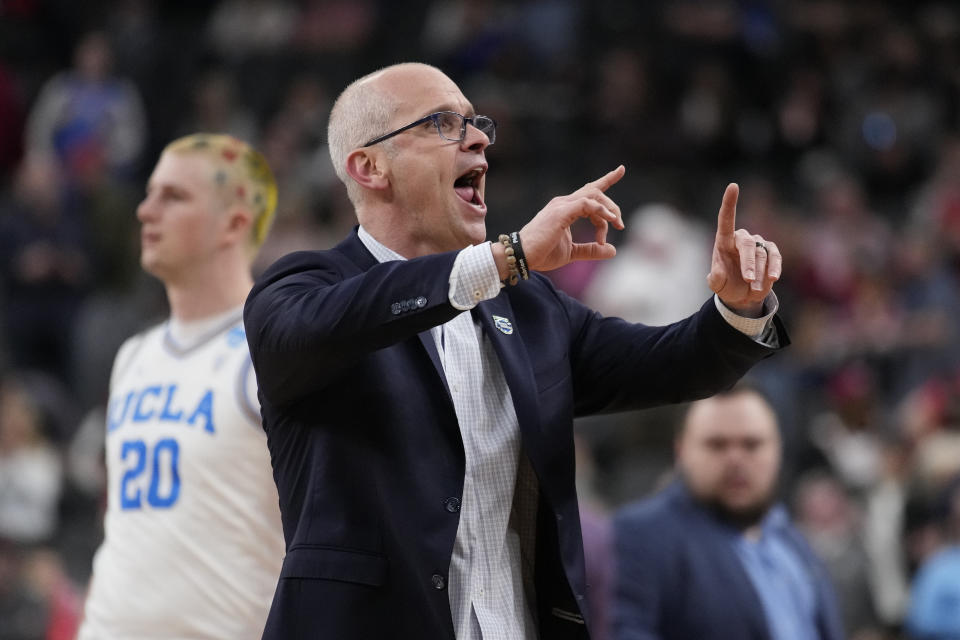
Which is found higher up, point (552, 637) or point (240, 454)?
point (240, 454)

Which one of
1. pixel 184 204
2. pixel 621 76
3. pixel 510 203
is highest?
pixel 621 76

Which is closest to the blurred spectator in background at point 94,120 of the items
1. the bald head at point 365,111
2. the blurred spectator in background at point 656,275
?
the blurred spectator in background at point 656,275

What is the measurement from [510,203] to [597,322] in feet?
28.6

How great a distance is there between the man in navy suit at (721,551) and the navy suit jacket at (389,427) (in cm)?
168

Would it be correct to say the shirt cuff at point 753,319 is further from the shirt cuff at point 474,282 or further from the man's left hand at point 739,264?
the shirt cuff at point 474,282

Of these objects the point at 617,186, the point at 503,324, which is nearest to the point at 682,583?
the point at 503,324

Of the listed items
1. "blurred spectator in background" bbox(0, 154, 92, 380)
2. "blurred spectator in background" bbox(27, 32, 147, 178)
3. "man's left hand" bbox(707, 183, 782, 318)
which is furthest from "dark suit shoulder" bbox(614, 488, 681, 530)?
"blurred spectator in background" bbox(27, 32, 147, 178)

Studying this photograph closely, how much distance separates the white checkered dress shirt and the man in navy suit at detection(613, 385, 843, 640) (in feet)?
5.75

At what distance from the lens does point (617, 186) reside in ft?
43.9

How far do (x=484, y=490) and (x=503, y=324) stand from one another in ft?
1.48

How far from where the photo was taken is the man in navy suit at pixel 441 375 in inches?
138

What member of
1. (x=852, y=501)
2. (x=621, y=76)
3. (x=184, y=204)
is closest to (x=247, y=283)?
(x=184, y=204)

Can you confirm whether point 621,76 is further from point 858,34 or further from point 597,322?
point 597,322

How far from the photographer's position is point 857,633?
945 cm
